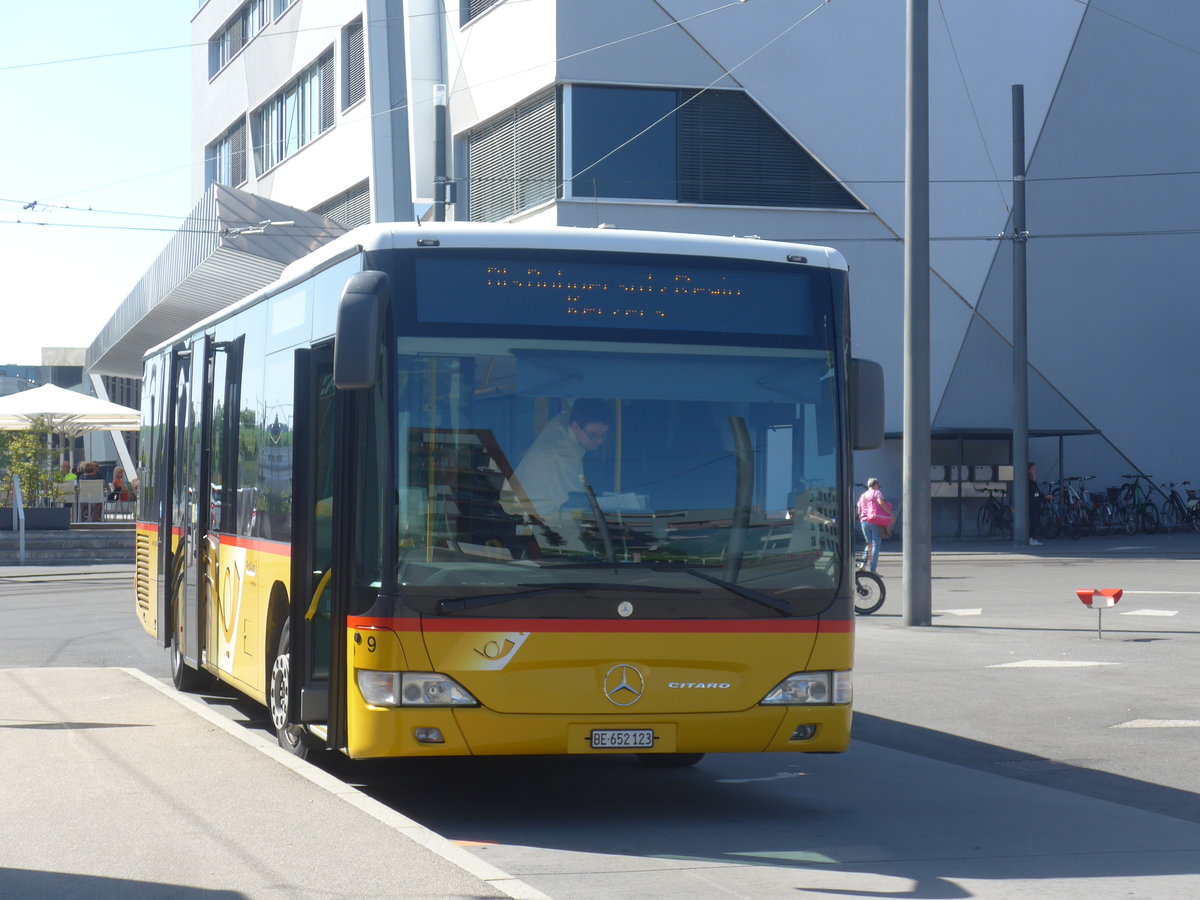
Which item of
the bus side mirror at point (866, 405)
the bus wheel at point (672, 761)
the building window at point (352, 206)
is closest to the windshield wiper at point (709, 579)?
the bus side mirror at point (866, 405)

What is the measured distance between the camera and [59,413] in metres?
32.9

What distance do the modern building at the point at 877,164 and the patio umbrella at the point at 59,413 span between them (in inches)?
170

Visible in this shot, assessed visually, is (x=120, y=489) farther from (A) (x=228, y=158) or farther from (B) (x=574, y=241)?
(B) (x=574, y=241)

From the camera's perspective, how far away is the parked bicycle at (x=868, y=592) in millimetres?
19641

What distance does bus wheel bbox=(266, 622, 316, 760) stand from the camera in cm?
870

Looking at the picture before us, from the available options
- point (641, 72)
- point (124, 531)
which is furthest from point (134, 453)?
point (641, 72)

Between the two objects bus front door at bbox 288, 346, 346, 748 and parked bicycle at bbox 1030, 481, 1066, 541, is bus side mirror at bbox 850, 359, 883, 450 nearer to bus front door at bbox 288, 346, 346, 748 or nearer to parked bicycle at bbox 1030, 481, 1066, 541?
bus front door at bbox 288, 346, 346, 748

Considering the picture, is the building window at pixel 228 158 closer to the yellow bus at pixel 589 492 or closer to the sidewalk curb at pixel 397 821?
the sidewalk curb at pixel 397 821

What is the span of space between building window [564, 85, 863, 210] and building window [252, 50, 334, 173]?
13816 mm

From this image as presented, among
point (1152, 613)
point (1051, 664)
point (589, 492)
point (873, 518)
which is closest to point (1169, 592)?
point (1152, 613)

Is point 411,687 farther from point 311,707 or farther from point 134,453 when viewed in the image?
point 134,453

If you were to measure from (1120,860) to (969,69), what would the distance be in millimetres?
30569

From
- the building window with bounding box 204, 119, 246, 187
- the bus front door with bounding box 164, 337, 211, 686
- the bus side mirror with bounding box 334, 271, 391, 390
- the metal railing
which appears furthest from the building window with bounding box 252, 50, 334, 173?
the bus side mirror with bounding box 334, 271, 391, 390

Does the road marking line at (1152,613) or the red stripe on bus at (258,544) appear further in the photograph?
the road marking line at (1152,613)
